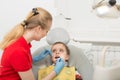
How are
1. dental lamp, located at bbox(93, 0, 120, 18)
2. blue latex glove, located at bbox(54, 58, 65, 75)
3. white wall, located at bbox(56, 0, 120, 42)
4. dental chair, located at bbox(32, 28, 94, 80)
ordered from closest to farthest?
dental lamp, located at bbox(93, 0, 120, 18), blue latex glove, located at bbox(54, 58, 65, 75), dental chair, located at bbox(32, 28, 94, 80), white wall, located at bbox(56, 0, 120, 42)

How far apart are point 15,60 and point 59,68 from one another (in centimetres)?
34

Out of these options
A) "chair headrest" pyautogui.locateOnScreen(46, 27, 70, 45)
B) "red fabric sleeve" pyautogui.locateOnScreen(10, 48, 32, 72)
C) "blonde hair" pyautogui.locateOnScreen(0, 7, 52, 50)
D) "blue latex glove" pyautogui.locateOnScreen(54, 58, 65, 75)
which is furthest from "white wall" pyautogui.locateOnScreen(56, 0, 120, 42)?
"red fabric sleeve" pyautogui.locateOnScreen(10, 48, 32, 72)

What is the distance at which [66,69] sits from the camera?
1906 mm

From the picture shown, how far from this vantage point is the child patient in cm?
183

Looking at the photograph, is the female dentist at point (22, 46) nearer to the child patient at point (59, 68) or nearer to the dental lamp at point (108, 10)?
the child patient at point (59, 68)

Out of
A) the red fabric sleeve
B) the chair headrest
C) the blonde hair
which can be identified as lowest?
the red fabric sleeve

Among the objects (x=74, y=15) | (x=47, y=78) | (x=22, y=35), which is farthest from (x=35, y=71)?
(x=74, y=15)

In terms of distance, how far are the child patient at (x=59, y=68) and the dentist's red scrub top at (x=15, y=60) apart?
0.21 meters

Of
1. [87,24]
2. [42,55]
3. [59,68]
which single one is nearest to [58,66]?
[59,68]

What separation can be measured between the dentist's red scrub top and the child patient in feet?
0.68

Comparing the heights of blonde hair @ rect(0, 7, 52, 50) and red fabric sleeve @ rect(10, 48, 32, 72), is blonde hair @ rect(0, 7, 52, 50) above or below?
above

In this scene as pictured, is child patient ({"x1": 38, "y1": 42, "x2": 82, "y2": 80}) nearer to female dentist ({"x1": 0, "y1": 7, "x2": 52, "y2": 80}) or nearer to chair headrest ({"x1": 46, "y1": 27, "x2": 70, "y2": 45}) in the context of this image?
chair headrest ({"x1": 46, "y1": 27, "x2": 70, "y2": 45})

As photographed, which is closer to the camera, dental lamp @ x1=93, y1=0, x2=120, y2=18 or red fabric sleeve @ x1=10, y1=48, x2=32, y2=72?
dental lamp @ x1=93, y1=0, x2=120, y2=18

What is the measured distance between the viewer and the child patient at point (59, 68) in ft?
6.02
